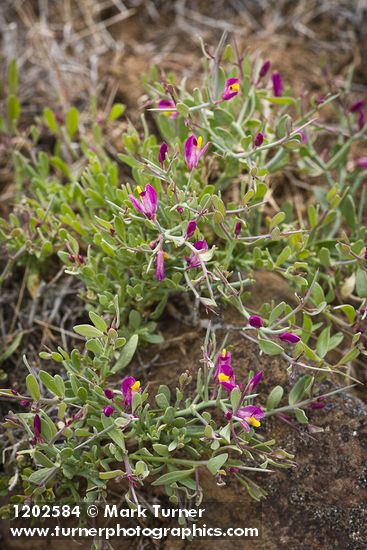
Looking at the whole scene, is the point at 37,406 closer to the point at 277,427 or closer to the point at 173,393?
the point at 173,393

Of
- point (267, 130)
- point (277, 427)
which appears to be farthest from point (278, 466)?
point (267, 130)

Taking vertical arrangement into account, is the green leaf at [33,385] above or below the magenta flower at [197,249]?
below

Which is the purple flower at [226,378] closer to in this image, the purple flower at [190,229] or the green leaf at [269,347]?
the green leaf at [269,347]

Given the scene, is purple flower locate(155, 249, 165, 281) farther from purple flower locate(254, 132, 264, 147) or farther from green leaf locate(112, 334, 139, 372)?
purple flower locate(254, 132, 264, 147)

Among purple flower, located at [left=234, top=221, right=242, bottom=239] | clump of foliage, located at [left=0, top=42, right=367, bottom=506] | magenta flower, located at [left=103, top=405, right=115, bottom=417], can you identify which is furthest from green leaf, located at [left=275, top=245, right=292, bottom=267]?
magenta flower, located at [left=103, top=405, right=115, bottom=417]

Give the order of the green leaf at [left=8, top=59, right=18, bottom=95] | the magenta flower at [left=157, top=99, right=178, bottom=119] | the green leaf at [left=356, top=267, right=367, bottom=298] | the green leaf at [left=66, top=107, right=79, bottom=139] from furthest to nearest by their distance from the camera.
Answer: the green leaf at [left=8, top=59, right=18, bottom=95] → the green leaf at [left=66, top=107, right=79, bottom=139] → the magenta flower at [left=157, top=99, right=178, bottom=119] → the green leaf at [left=356, top=267, right=367, bottom=298]

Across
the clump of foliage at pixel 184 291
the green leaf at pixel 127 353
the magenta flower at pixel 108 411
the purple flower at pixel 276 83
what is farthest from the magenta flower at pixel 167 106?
the magenta flower at pixel 108 411

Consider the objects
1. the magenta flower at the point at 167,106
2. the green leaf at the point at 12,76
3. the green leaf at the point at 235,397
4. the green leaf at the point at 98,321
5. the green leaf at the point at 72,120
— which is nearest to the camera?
the green leaf at the point at 235,397

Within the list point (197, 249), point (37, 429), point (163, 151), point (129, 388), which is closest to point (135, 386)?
point (129, 388)
